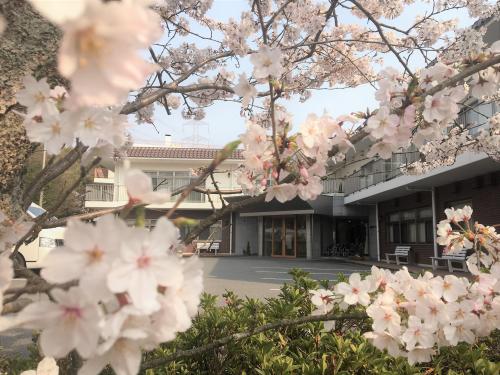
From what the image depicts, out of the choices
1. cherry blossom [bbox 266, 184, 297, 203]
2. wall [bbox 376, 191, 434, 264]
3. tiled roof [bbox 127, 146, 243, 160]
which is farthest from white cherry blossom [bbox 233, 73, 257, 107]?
tiled roof [bbox 127, 146, 243, 160]

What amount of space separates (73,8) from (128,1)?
104mm

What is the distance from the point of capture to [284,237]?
2508 cm

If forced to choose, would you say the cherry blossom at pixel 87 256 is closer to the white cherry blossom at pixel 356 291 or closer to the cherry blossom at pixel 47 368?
the cherry blossom at pixel 47 368

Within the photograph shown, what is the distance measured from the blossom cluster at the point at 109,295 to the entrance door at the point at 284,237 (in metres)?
24.2

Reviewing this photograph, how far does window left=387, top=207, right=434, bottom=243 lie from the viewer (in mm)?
16722

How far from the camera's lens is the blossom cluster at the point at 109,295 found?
709 millimetres

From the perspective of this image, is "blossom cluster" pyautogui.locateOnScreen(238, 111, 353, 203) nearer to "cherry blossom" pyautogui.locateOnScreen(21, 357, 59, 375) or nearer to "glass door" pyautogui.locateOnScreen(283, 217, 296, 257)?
"cherry blossom" pyautogui.locateOnScreen(21, 357, 59, 375)

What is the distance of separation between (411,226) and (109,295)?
1863 centimetres

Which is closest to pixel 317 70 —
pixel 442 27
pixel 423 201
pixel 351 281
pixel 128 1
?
pixel 442 27

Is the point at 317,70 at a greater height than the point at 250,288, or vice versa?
the point at 317,70

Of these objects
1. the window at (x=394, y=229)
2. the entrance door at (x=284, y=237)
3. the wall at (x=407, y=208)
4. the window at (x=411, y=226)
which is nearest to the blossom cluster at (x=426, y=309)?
the wall at (x=407, y=208)

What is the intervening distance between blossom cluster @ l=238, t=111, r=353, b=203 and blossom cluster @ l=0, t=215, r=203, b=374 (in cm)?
81

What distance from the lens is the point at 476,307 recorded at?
1.74m

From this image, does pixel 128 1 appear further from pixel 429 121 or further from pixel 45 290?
pixel 429 121
